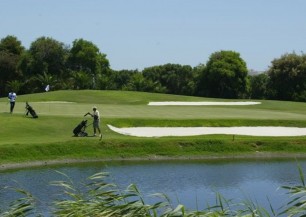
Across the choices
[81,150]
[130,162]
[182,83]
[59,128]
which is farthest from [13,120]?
[182,83]

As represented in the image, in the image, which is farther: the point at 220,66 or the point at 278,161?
the point at 220,66

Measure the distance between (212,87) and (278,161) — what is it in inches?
2485

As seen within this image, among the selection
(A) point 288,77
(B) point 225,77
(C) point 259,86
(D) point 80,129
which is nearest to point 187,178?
(D) point 80,129

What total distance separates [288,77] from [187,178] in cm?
6729

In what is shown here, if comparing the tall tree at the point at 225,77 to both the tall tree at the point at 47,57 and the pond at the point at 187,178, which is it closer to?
the tall tree at the point at 47,57

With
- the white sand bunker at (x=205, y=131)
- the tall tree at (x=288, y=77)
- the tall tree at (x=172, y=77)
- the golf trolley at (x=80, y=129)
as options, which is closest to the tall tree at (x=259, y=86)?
the tall tree at (x=288, y=77)

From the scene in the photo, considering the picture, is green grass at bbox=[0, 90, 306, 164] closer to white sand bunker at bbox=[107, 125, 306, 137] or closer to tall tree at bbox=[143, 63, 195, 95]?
white sand bunker at bbox=[107, 125, 306, 137]

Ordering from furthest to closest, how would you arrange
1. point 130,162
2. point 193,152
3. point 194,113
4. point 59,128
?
point 194,113 → point 59,128 → point 193,152 → point 130,162

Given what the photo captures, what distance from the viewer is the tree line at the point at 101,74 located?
296ft

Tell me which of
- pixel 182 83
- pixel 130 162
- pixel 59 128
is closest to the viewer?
pixel 130 162

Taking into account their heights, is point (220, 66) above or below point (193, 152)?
above

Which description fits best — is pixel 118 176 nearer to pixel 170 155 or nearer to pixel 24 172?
pixel 24 172

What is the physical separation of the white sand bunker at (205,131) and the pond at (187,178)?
5.81m

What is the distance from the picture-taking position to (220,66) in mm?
92938
